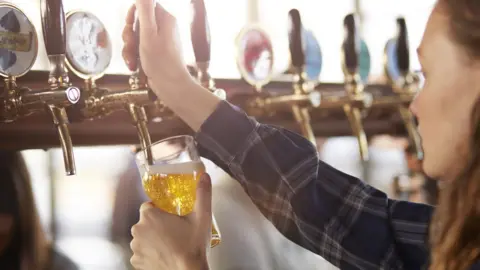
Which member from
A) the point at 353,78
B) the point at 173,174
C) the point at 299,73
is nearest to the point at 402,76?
the point at 353,78

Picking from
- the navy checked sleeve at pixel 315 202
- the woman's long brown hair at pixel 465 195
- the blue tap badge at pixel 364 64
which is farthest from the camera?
the blue tap badge at pixel 364 64

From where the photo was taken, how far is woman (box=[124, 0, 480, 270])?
91 centimetres

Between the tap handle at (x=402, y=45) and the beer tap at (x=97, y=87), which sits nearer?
the beer tap at (x=97, y=87)

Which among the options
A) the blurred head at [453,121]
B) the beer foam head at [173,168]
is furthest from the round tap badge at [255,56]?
the blurred head at [453,121]

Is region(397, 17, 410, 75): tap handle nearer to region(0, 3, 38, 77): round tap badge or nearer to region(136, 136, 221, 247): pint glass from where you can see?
region(136, 136, 221, 247): pint glass

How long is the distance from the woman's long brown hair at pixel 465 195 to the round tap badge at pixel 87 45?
0.65 meters

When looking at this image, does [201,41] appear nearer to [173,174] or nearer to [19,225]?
[173,174]

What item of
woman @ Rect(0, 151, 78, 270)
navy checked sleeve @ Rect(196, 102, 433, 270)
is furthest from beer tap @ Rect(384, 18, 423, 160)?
woman @ Rect(0, 151, 78, 270)

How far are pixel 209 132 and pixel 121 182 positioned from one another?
387 millimetres

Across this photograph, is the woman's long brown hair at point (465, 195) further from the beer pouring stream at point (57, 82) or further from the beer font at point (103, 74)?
the beer pouring stream at point (57, 82)

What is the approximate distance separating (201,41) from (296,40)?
48 centimetres

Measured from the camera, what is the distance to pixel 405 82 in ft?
7.17

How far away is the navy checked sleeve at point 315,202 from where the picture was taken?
114cm

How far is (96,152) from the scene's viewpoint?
1381 mm
